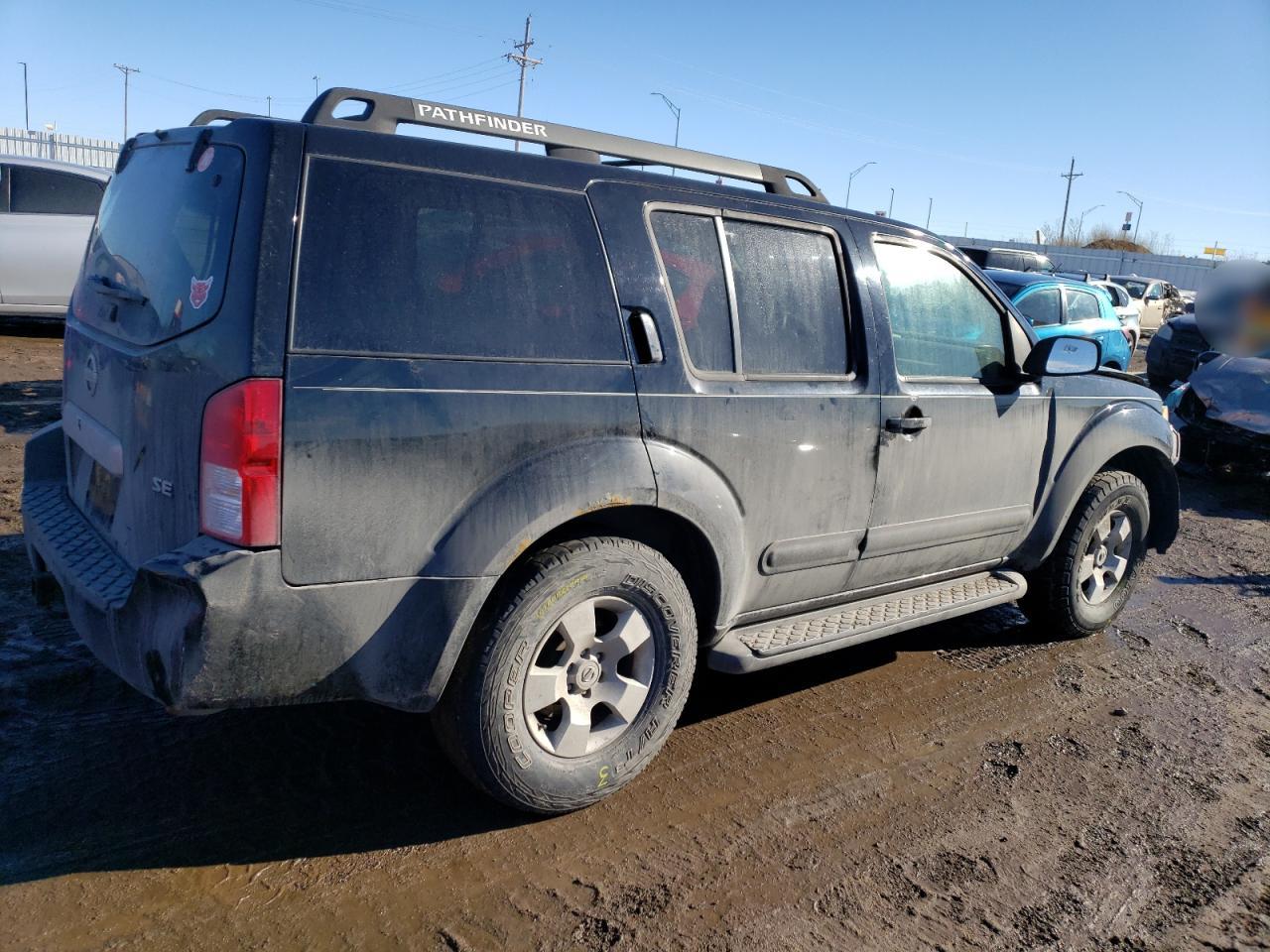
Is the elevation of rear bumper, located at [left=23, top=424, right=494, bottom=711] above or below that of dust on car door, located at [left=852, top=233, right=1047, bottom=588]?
below

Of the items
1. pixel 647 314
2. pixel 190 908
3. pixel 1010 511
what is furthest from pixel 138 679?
pixel 1010 511

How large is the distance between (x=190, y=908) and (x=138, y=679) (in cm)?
61

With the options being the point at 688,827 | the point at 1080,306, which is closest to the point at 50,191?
the point at 688,827

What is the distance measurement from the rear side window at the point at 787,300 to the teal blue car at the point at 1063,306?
8.36 metres

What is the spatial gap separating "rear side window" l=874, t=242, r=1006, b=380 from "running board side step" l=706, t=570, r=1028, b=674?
936 mm

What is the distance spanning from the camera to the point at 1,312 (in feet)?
36.5

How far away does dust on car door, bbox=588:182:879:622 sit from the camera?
3334 millimetres

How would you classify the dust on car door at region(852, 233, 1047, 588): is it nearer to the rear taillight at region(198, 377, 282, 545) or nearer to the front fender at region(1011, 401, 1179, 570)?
the front fender at region(1011, 401, 1179, 570)

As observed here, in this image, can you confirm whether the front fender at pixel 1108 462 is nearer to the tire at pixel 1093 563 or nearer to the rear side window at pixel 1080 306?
the tire at pixel 1093 563

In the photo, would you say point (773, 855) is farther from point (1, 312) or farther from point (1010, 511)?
point (1, 312)

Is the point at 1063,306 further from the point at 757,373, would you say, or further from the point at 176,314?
the point at 176,314

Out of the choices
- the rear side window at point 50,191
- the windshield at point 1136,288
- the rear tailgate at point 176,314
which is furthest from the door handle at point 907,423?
the windshield at point 1136,288

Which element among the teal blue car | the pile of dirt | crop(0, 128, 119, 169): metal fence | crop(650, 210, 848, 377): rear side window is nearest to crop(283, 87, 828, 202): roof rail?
crop(650, 210, 848, 377): rear side window

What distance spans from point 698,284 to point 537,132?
2.45ft
